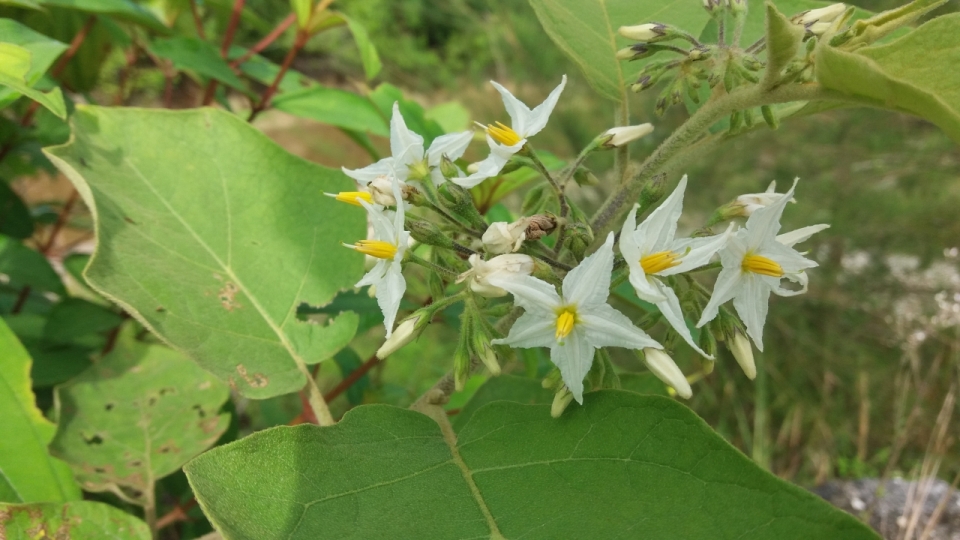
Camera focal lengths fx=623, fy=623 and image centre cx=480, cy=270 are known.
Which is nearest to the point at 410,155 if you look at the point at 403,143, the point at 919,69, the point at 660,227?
the point at 403,143

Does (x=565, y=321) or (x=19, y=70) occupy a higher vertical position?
(x=19, y=70)

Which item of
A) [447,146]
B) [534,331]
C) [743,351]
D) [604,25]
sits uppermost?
[604,25]

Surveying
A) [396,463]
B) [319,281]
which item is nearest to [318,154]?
[319,281]

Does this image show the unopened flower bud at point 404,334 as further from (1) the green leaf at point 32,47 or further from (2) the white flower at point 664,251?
(1) the green leaf at point 32,47

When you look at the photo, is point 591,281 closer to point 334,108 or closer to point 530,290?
point 530,290

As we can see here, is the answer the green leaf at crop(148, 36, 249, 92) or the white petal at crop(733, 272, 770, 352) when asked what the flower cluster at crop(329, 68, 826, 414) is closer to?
the white petal at crop(733, 272, 770, 352)

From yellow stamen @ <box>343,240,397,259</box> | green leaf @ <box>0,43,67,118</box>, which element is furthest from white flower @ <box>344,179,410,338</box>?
green leaf @ <box>0,43,67,118</box>
